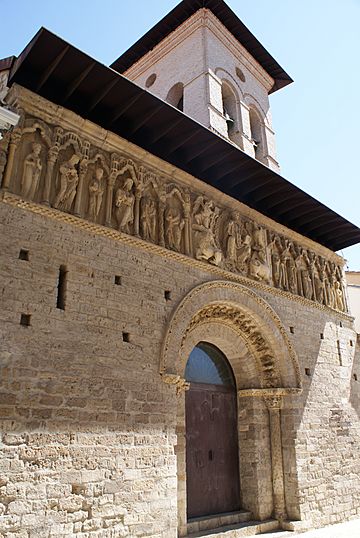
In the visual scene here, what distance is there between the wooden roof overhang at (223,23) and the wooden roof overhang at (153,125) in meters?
5.45

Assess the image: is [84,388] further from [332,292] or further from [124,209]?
[332,292]

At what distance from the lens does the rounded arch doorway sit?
21.2 ft

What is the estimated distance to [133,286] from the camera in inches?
221

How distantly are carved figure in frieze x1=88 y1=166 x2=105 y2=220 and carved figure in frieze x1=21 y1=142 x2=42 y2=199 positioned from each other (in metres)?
0.71

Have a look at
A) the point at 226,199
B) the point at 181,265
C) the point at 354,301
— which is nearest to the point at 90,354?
the point at 181,265

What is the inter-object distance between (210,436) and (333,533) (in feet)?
7.78

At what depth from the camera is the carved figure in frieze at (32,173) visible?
5008 millimetres

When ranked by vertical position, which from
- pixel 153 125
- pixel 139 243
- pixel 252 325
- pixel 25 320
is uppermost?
pixel 153 125

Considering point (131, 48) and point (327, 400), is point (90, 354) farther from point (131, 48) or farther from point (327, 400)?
point (131, 48)

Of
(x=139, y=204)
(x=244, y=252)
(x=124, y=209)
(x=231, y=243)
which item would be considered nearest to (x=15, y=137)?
(x=124, y=209)

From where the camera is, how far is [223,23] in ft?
36.2

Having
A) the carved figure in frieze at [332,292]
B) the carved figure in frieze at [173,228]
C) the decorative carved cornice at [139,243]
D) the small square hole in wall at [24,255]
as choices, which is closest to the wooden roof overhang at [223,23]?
the carved figure in frieze at [332,292]

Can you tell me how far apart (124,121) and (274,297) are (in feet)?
13.0

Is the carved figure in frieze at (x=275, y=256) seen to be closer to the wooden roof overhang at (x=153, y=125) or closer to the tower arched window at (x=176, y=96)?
the wooden roof overhang at (x=153, y=125)
